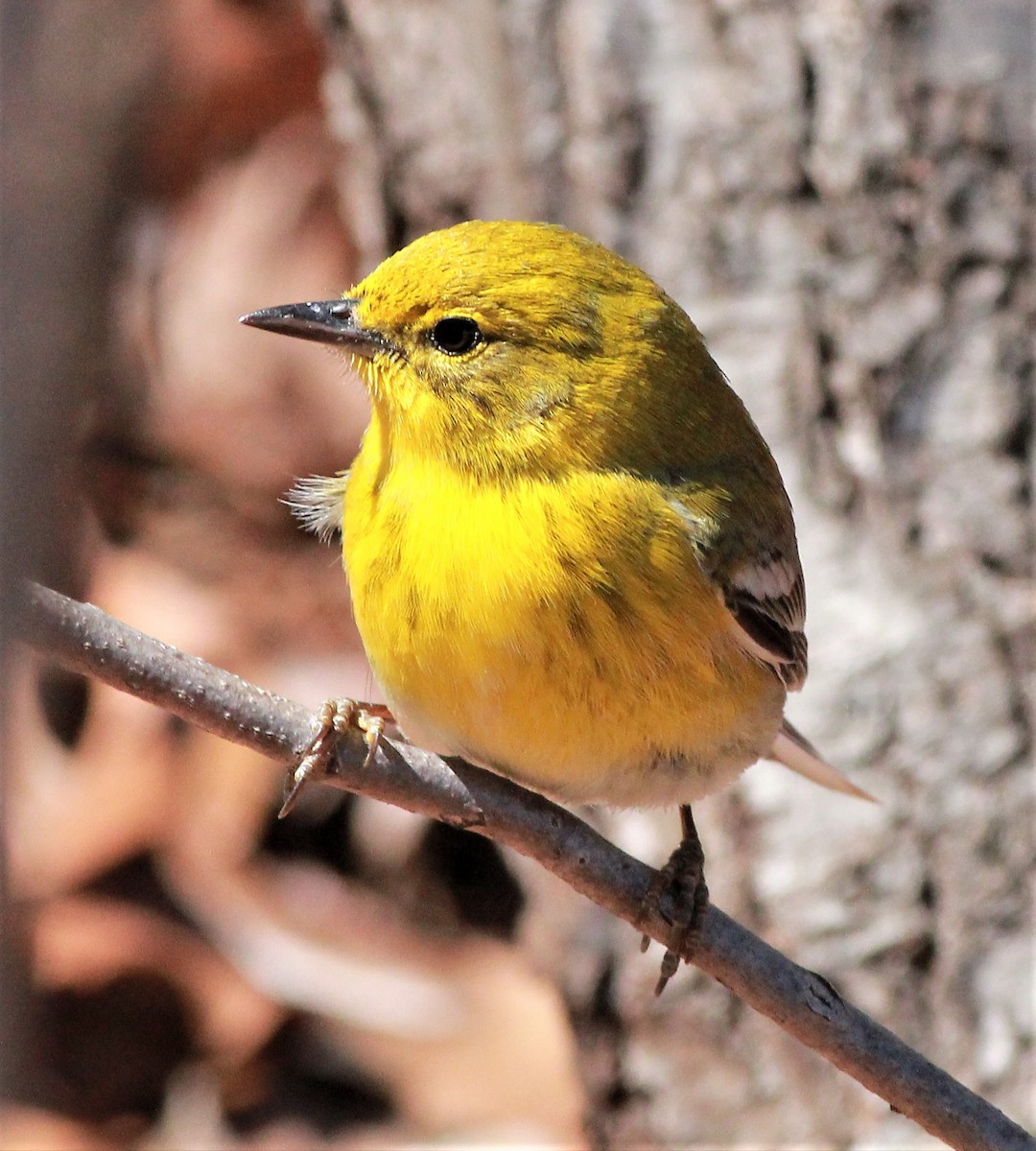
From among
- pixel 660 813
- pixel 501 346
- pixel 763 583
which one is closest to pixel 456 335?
pixel 501 346

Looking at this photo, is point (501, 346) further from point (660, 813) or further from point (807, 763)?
point (660, 813)

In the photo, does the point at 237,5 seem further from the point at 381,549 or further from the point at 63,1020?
the point at 381,549

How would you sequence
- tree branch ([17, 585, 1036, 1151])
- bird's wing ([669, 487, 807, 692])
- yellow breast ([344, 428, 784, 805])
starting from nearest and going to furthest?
tree branch ([17, 585, 1036, 1151])
yellow breast ([344, 428, 784, 805])
bird's wing ([669, 487, 807, 692])

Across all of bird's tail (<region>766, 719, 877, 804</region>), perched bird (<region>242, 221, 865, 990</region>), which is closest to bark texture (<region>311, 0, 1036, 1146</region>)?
bird's tail (<region>766, 719, 877, 804</region>)

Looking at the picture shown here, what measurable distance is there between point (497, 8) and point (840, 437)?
205 centimetres

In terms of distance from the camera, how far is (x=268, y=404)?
6.46m

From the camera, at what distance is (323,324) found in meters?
2.72

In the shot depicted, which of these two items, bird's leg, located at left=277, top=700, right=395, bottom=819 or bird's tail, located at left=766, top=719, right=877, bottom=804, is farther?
bird's tail, located at left=766, top=719, right=877, bottom=804

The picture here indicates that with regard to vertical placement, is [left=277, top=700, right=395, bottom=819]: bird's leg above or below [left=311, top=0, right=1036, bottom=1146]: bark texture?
below

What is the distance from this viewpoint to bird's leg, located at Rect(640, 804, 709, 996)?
253 centimetres

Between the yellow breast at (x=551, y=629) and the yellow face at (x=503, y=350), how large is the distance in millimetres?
70

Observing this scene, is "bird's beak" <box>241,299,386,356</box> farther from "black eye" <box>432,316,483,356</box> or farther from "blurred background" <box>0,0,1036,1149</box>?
"blurred background" <box>0,0,1036,1149</box>

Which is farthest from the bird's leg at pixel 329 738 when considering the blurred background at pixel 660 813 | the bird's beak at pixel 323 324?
the blurred background at pixel 660 813

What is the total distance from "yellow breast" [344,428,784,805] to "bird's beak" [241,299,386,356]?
23 cm
